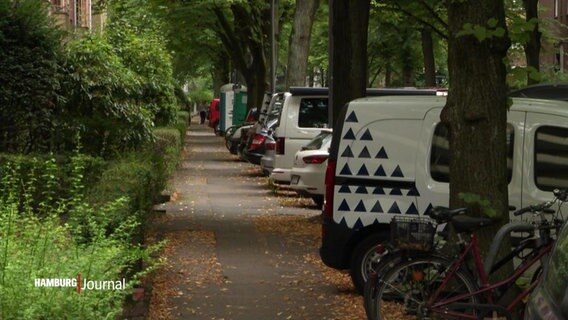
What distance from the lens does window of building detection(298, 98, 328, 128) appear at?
78.0 ft

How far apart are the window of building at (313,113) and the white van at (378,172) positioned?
12.5 metres

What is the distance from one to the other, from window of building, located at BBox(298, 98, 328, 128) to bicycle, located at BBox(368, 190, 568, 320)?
15.3 meters

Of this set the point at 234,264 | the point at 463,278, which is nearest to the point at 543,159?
the point at 463,278

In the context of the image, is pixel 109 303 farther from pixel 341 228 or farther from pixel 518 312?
pixel 341 228

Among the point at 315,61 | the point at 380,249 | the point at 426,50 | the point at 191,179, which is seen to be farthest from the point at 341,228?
the point at 315,61

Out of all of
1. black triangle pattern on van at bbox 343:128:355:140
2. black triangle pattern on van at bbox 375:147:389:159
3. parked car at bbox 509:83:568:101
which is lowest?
black triangle pattern on van at bbox 375:147:389:159

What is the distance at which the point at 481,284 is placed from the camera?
820cm

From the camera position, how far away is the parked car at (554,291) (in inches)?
174

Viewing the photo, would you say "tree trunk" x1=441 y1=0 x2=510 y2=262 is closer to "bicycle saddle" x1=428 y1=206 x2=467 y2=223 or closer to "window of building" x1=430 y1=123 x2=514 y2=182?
"bicycle saddle" x1=428 y1=206 x2=467 y2=223

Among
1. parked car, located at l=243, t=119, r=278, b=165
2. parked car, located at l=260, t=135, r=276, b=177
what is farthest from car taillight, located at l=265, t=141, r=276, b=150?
parked car, located at l=243, t=119, r=278, b=165

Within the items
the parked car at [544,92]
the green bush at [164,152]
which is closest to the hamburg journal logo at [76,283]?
the parked car at [544,92]

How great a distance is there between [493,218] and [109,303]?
2.79 m

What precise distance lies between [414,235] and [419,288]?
1.19 feet

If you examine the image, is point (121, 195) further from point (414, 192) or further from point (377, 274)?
point (377, 274)
